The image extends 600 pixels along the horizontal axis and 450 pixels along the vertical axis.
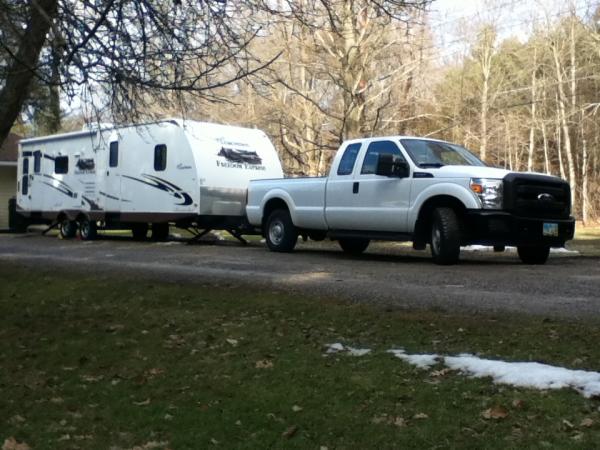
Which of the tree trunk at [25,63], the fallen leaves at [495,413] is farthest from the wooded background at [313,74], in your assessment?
the fallen leaves at [495,413]

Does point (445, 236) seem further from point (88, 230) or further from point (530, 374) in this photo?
point (88, 230)

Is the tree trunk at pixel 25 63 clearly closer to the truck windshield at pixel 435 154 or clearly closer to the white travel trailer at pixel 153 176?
the truck windshield at pixel 435 154

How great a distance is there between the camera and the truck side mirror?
11.4 m

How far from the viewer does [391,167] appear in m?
11.5

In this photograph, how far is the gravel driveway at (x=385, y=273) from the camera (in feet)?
23.9

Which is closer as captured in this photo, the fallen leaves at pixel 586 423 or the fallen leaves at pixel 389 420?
the fallen leaves at pixel 586 423

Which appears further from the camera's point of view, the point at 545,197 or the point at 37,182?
the point at 37,182

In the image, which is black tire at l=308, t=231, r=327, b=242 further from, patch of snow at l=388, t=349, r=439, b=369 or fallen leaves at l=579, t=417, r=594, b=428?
fallen leaves at l=579, t=417, r=594, b=428

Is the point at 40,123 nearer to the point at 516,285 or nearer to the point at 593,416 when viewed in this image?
the point at 516,285

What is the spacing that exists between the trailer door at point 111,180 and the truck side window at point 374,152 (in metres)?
8.64

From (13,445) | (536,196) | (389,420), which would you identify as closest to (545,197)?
(536,196)

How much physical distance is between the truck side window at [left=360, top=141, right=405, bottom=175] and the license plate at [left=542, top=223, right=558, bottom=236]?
260 cm

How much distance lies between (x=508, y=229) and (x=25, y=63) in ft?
22.1

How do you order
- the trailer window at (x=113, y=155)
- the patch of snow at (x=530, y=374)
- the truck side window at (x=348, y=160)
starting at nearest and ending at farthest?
the patch of snow at (x=530, y=374) < the truck side window at (x=348, y=160) < the trailer window at (x=113, y=155)
